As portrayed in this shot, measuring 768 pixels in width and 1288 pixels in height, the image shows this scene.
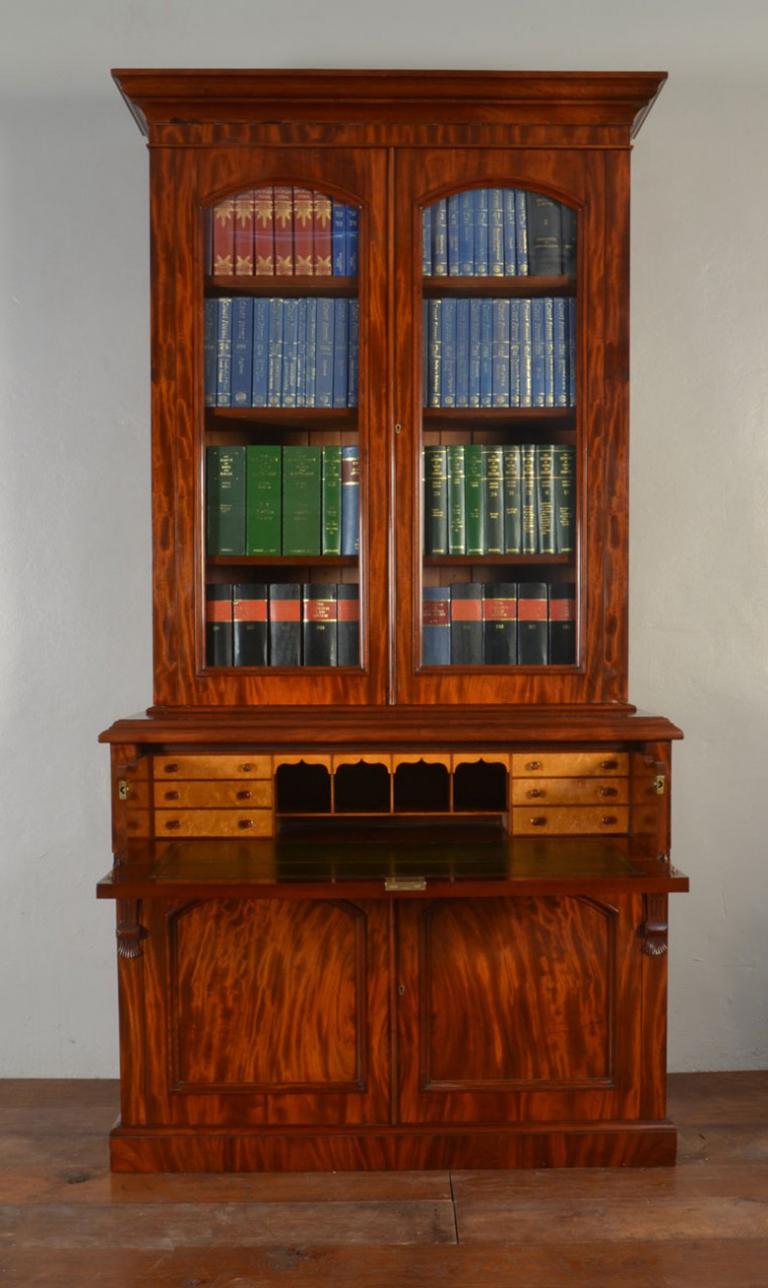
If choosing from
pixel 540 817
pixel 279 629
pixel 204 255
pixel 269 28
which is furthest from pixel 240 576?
pixel 269 28

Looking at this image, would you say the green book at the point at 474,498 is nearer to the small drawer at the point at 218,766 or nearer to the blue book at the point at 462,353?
the blue book at the point at 462,353

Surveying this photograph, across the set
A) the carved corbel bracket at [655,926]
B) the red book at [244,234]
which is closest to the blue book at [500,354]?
the red book at [244,234]

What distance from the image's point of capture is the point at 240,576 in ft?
8.43

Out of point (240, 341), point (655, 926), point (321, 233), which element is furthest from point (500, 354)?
point (655, 926)

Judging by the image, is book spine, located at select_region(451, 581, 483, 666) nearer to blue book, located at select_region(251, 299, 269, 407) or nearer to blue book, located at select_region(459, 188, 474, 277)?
blue book, located at select_region(251, 299, 269, 407)

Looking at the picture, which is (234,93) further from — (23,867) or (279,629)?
(23,867)

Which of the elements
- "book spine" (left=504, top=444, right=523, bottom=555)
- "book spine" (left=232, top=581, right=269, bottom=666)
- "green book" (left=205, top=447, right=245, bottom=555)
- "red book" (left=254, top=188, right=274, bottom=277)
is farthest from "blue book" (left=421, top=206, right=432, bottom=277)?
"book spine" (left=232, top=581, right=269, bottom=666)

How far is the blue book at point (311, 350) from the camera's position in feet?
8.39

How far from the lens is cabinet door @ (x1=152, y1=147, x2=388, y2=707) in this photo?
2500 mm

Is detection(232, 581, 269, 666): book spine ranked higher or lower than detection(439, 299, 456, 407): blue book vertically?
lower

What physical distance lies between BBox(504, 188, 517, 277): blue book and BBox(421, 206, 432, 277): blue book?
177 mm

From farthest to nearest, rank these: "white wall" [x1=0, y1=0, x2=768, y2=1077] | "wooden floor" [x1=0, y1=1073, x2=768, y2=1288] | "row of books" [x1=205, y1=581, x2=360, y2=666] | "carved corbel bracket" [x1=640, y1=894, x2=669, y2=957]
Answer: "white wall" [x1=0, y1=0, x2=768, y2=1077] < "row of books" [x1=205, y1=581, x2=360, y2=666] < "carved corbel bracket" [x1=640, y1=894, x2=669, y2=957] < "wooden floor" [x1=0, y1=1073, x2=768, y2=1288]

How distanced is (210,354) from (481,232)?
686 millimetres

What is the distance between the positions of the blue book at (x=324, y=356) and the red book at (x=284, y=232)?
11 cm
